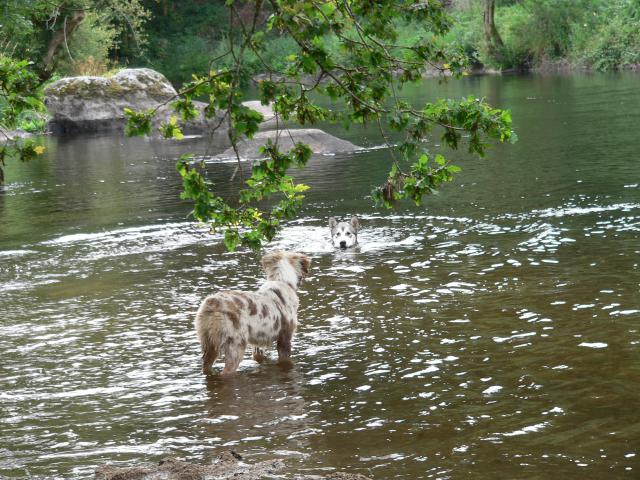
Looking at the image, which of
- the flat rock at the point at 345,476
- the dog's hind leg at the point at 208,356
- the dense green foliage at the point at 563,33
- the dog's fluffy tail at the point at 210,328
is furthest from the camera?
the dense green foliage at the point at 563,33

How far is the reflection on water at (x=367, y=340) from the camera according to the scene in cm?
843

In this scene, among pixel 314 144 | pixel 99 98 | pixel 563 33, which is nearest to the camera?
pixel 314 144

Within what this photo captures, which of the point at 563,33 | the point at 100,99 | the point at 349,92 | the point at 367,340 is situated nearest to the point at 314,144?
the point at 100,99

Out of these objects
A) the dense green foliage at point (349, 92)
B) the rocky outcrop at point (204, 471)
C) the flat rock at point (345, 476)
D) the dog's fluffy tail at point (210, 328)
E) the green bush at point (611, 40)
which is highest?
the green bush at point (611, 40)

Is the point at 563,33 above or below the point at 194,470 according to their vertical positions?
above

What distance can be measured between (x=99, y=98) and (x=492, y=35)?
3278 cm

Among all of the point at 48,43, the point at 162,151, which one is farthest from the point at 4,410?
the point at 48,43

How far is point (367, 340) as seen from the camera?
464 inches

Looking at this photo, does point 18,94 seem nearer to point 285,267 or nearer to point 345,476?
point 285,267

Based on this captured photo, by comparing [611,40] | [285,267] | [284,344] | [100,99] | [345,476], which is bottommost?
[345,476]

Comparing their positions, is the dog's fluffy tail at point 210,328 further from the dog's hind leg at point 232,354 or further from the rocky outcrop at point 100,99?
the rocky outcrop at point 100,99

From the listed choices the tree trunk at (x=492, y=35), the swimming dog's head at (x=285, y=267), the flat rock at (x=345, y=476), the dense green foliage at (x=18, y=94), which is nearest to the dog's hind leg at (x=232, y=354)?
the swimming dog's head at (x=285, y=267)

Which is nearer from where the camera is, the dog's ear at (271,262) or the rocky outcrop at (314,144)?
the dog's ear at (271,262)

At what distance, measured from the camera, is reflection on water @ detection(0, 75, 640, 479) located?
27.7 ft
